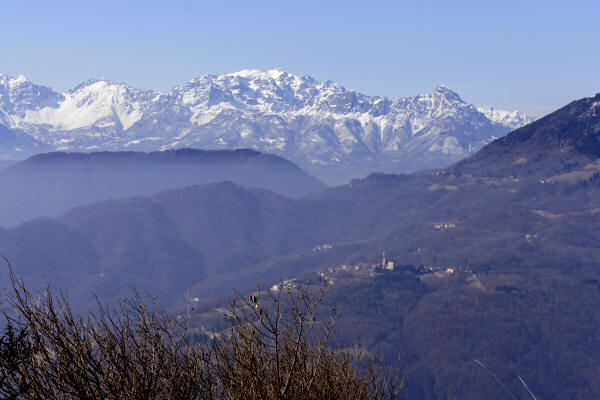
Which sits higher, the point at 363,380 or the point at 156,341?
the point at 156,341

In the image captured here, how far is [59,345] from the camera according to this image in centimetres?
1346

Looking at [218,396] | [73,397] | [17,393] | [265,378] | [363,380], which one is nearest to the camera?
[17,393]

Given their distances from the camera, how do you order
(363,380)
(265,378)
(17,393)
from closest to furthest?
(17,393), (265,378), (363,380)

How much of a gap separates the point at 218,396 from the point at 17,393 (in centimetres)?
545

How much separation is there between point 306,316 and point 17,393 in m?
6.76

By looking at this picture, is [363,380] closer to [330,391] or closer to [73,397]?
[330,391]

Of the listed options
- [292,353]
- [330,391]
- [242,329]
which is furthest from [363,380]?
[242,329]

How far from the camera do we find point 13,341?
45.6ft

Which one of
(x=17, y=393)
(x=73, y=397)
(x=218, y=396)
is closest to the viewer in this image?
(x=17, y=393)

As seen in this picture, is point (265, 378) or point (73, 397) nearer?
point (73, 397)

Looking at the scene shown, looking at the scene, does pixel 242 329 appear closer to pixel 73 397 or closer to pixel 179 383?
pixel 179 383

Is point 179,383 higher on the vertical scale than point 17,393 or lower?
lower

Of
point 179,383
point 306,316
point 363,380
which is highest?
point 306,316

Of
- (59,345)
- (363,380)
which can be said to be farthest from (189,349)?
(363,380)
